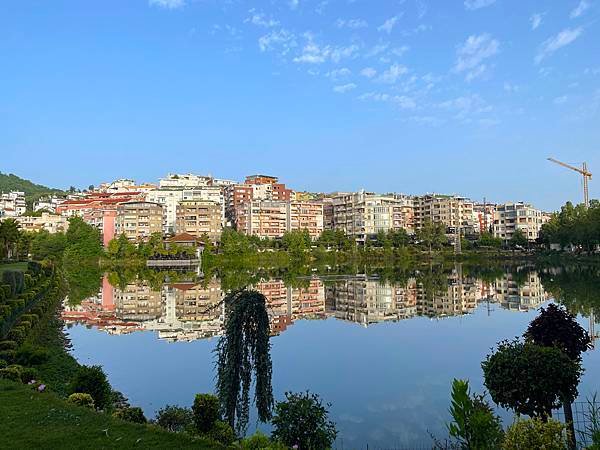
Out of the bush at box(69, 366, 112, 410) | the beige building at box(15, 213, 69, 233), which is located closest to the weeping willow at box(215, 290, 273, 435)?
the bush at box(69, 366, 112, 410)

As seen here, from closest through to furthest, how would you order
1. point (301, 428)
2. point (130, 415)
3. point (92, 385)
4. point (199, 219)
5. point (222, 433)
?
point (301, 428) → point (222, 433) → point (130, 415) → point (92, 385) → point (199, 219)

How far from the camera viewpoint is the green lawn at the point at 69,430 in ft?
20.6

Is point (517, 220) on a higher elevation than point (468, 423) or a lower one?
higher

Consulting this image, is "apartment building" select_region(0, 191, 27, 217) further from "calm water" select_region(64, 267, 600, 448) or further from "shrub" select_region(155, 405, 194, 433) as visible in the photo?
"shrub" select_region(155, 405, 194, 433)

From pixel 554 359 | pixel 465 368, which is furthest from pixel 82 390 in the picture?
pixel 465 368

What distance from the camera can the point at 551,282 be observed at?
123 feet

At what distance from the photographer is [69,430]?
6.74m

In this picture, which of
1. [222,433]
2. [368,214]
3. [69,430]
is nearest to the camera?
[69,430]

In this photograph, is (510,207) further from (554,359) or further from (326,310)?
(554,359)

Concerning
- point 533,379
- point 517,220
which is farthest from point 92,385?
point 517,220

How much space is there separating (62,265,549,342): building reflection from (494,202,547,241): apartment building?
6258 centimetres

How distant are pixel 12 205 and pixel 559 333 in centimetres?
12693

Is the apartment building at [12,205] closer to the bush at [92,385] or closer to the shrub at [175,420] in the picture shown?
the bush at [92,385]

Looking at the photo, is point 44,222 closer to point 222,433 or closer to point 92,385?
point 92,385
